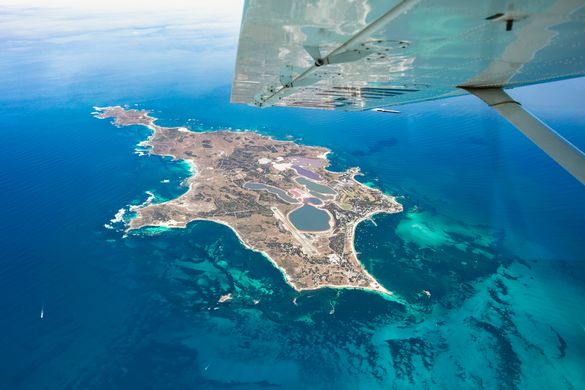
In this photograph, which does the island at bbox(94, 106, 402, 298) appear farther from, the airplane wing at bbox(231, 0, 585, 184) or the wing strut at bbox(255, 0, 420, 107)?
the wing strut at bbox(255, 0, 420, 107)

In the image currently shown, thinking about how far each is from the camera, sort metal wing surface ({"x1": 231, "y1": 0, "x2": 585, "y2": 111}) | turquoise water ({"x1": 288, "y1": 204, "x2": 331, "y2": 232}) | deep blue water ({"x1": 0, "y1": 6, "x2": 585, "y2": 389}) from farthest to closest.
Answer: turquoise water ({"x1": 288, "y1": 204, "x2": 331, "y2": 232}) → deep blue water ({"x1": 0, "y1": 6, "x2": 585, "y2": 389}) → metal wing surface ({"x1": 231, "y1": 0, "x2": 585, "y2": 111})

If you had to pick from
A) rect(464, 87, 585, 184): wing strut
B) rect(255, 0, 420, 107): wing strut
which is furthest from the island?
rect(255, 0, 420, 107): wing strut

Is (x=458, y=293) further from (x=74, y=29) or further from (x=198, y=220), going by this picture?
(x=74, y=29)

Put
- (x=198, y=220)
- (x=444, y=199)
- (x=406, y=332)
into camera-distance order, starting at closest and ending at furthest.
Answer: (x=406, y=332)
(x=198, y=220)
(x=444, y=199)

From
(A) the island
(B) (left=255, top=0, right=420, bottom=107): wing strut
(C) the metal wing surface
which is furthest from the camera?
(A) the island

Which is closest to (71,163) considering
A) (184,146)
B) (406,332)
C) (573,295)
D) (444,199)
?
(184,146)

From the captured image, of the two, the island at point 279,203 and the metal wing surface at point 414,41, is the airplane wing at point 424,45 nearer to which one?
the metal wing surface at point 414,41
